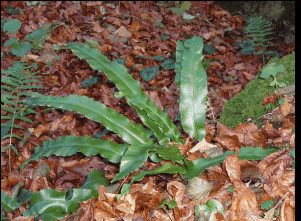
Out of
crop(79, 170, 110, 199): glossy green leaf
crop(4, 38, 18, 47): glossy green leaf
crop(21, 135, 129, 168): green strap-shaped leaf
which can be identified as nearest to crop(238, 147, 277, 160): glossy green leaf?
crop(21, 135, 129, 168): green strap-shaped leaf

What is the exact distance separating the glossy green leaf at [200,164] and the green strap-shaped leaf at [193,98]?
8.7 inches

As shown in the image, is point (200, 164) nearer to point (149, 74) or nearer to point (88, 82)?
point (149, 74)

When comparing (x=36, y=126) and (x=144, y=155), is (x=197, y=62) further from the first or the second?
(x=36, y=126)

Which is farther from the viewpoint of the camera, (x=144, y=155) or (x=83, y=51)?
(x=83, y=51)

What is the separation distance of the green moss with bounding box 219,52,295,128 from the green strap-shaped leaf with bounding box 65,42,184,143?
567mm

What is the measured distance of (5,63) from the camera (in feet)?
9.14

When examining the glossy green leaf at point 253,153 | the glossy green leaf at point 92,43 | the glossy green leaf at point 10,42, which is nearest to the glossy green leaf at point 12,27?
the glossy green leaf at point 10,42

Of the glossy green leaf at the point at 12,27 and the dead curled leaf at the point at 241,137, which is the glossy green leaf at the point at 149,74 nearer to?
the dead curled leaf at the point at 241,137

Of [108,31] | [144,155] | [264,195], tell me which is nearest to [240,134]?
[264,195]

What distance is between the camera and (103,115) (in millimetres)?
1520

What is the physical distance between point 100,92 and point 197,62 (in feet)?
3.86

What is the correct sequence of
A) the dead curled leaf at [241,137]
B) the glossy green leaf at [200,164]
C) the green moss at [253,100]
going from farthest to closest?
the green moss at [253,100] → the dead curled leaf at [241,137] → the glossy green leaf at [200,164]

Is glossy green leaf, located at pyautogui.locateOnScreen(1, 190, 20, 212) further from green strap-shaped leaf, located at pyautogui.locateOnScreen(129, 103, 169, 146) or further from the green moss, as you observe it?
the green moss

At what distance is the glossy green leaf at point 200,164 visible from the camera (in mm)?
1291
